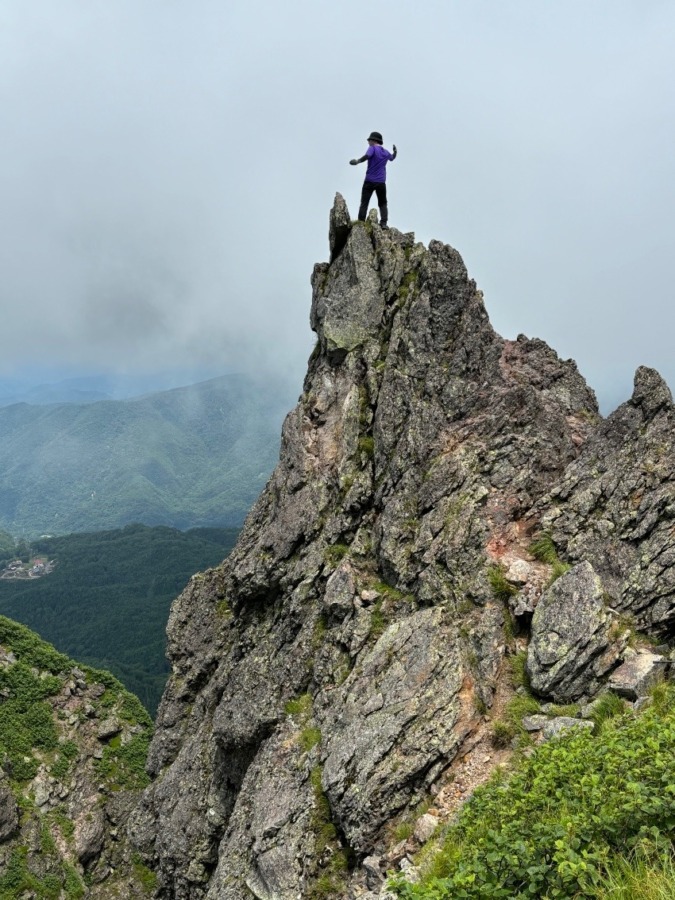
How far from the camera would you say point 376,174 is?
1044 inches

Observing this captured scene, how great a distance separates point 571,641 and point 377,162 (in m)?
22.9

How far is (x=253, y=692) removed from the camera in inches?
824

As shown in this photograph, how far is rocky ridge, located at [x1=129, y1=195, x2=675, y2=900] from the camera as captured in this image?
14.1 metres

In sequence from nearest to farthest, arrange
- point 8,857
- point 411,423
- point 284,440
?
1. point 411,423
2. point 284,440
3. point 8,857

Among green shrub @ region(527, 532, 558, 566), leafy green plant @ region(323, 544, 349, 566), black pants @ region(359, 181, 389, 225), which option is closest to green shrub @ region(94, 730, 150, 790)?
leafy green plant @ region(323, 544, 349, 566)

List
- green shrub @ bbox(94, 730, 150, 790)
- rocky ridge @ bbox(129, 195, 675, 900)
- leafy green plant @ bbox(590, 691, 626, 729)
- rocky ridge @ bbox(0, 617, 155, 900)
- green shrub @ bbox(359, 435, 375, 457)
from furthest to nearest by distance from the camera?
green shrub @ bbox(94, 730, 150, 790)
rocky ridge @ bbox(0, 617, 155, 900)
green shrub @ bbox(359, 435, 375, 457)
rocky ridge @ bbox(129, 195, 675, 900)
leafy green plant @ bbox(590, 691, 626, 729)

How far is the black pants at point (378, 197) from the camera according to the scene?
1057 inches

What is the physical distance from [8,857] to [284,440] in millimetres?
49608

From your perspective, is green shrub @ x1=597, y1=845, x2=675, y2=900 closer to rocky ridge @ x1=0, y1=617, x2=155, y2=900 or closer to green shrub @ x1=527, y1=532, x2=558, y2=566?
green shrub @ x1=527, y1=532, x2=558, y2=566

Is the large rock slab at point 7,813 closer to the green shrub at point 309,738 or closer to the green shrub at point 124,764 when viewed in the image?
the green shrub at point 124,764

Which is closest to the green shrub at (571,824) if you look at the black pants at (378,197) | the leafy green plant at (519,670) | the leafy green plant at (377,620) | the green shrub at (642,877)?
the green shrub at (642,877)

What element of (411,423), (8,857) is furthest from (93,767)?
(411,423)

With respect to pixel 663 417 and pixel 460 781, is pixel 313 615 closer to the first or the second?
pixel 460 781

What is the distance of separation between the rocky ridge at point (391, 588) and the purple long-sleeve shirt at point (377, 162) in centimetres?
228
